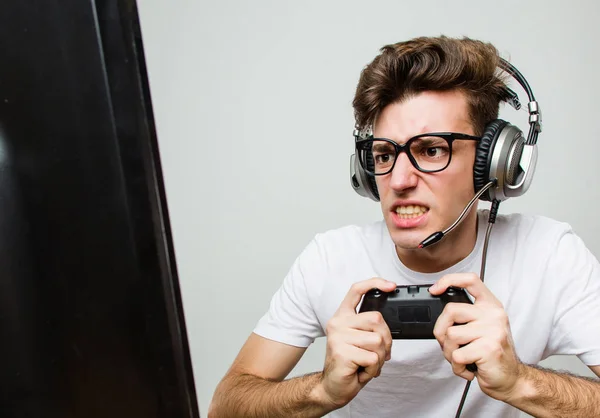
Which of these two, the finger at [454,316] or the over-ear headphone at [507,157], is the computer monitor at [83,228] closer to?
the finger at [454,316]

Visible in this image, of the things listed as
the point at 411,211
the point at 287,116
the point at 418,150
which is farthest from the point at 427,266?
the point at 287,116

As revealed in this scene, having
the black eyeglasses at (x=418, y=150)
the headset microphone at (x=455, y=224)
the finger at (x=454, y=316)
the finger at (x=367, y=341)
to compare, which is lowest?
the finger at (x=367, y=341)

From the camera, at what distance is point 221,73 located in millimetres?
1777

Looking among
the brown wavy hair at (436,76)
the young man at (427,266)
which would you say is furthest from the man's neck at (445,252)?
the brown wavy hair at (436,76)

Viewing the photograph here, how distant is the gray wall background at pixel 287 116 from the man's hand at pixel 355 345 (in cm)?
83

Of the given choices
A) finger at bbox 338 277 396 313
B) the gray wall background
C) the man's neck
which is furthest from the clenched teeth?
the gray wall background

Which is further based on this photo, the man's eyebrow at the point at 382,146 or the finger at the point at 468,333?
the man's eyebrow at the point at 382,146

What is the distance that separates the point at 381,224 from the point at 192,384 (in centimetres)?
105

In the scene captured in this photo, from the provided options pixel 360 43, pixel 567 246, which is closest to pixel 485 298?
pixel 567 246

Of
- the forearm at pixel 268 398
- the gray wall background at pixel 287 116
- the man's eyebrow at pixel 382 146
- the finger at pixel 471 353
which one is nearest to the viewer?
the finger at pixel 471 353

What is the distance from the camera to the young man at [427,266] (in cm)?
111

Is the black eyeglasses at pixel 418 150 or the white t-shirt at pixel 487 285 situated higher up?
the black eyeglasses at pixel 418 150

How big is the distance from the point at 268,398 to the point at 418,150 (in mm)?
621

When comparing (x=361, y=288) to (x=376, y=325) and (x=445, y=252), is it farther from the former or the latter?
(x=445, y=252)
